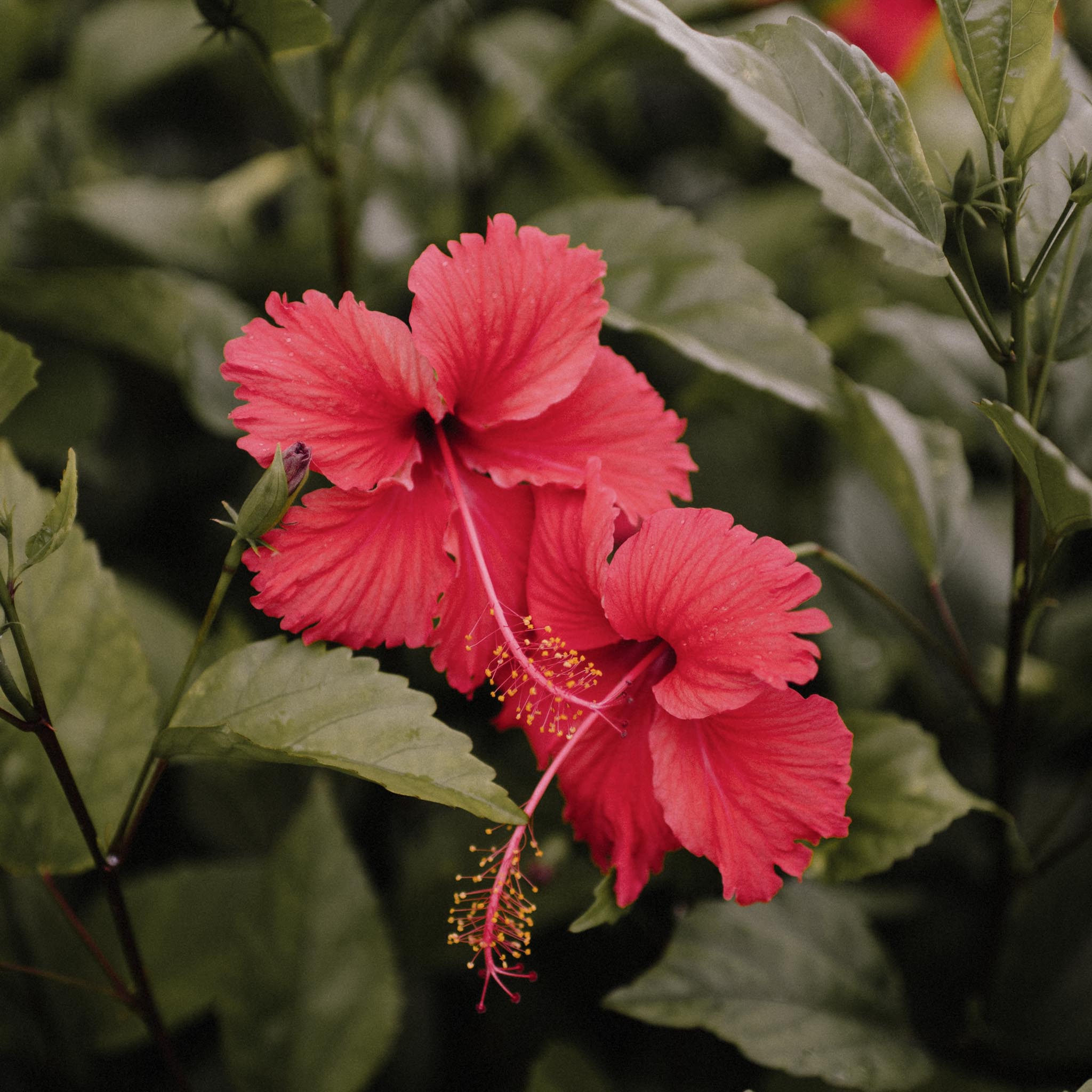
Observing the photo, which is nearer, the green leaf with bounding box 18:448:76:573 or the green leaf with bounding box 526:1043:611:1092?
the green leaf with bounding box 18:448:76:573

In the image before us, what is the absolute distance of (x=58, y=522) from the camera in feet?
2.00

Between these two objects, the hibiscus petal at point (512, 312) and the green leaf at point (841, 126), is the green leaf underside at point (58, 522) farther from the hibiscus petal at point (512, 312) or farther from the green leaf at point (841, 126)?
the green leaf at point (841, 126)

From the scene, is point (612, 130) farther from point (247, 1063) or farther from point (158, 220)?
point (247, 1063)

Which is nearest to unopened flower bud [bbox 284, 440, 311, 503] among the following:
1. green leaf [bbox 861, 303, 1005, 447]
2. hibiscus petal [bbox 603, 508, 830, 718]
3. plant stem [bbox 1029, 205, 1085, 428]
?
hibiscus petal [bbox 603, 508, 830, 718]

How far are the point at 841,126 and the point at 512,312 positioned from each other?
26 centimetres

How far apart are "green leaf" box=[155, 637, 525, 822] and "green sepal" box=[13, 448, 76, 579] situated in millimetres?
143

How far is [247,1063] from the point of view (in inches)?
34.9

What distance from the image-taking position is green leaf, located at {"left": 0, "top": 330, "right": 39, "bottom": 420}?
684mm

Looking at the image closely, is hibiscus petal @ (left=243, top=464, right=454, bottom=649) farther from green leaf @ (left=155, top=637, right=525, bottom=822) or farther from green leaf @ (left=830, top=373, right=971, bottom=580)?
green leaf @ (left=830, top=373, right=971, bottom=580)

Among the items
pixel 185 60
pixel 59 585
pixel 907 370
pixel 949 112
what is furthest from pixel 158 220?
pixel 949 112

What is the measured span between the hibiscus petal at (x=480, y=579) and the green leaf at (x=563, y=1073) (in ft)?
1.32

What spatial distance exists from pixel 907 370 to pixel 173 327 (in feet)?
3.17

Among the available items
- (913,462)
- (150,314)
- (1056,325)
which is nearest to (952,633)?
(913,462)

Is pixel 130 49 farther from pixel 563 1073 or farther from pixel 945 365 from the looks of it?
pixel 563 1073
